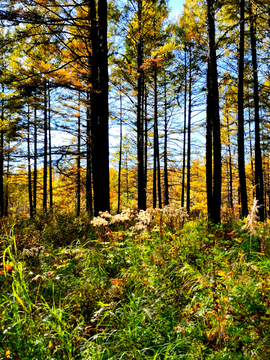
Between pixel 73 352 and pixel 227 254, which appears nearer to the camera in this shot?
pixel 73 352

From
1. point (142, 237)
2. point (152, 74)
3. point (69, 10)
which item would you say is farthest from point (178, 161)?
point (142, 237)

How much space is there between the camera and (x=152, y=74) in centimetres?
1287

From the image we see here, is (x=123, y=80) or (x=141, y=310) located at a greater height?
(x=123, y=80)

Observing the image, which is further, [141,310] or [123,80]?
[123,80]

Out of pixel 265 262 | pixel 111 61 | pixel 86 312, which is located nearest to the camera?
pixel 86 312

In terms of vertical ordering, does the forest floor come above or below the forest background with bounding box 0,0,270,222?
below

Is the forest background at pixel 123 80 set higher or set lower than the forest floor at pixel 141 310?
higher

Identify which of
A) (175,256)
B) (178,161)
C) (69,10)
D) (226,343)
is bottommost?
(226,343)

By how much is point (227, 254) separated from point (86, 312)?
1.92m

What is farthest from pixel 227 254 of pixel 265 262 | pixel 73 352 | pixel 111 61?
pixel 111 61

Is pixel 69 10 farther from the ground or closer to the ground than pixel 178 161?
farther from the ground

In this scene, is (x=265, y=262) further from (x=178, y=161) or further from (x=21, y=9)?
(x=178, y=161)

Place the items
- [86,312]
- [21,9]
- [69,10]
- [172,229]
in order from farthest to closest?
1. [69,10]
2. [21,9]
3. [172,229]
4. [86,312]

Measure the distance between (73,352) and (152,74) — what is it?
44.4 feet
